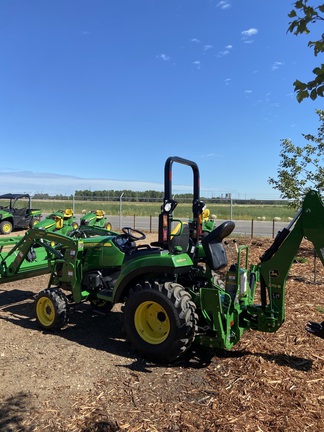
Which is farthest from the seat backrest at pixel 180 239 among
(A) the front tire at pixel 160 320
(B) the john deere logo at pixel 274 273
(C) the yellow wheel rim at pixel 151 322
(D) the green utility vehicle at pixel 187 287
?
(B) the john deere logo at pixel 274 273

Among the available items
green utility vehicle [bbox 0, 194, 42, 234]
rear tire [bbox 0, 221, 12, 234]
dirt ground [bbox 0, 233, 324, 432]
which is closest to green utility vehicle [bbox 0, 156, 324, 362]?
dirt ground [bbox 0, 233, 324, 432]

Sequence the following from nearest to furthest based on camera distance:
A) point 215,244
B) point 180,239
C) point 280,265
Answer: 1. point 280,265
2. point 215,244
3. point 180,239

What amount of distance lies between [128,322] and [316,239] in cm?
227

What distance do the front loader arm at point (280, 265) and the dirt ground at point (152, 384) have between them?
0.50 metres

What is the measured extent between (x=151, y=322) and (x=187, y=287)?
A: 24.3 inches

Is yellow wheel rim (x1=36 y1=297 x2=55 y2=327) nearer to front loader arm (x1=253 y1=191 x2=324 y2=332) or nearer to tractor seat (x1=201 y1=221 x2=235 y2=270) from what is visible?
tractor seat (x1=201 y1=221 x2=235 y2=270)

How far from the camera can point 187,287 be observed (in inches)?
188

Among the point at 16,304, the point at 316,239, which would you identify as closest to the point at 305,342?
the point at 316,239

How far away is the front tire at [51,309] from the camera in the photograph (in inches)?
204

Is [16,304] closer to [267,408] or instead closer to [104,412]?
[104,412]

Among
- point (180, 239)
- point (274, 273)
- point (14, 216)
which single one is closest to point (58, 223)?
point (14, 216)

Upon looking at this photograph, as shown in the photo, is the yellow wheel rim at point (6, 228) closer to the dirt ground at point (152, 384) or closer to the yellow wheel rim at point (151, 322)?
the dirt ground at point (152, 384)

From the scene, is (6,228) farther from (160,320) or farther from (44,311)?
(160,320)

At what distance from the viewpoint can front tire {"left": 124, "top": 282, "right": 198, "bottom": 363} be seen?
4.16m
